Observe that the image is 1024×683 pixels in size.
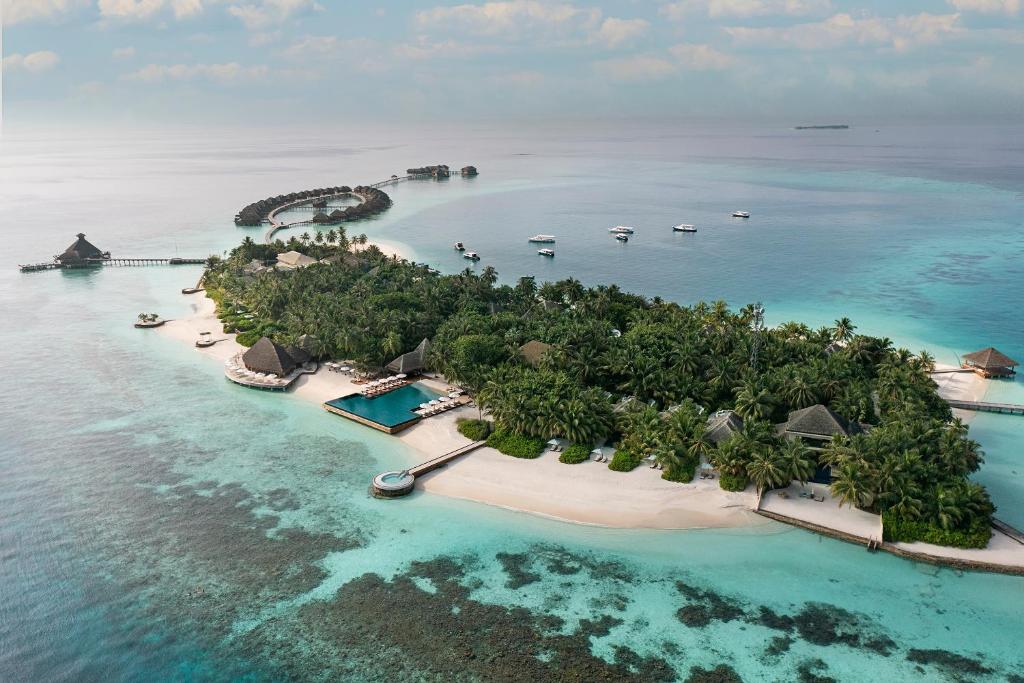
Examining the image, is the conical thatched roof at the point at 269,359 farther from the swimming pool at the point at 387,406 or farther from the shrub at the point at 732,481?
the shrub at the point at 732,481

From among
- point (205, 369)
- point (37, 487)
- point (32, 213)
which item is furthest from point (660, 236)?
point (32, 213)

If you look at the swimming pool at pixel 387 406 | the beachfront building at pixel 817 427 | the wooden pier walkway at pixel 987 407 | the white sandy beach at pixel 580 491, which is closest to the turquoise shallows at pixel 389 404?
the swimming pool at pixel 387 406

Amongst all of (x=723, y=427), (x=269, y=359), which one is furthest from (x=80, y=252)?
(x=723, y=427)

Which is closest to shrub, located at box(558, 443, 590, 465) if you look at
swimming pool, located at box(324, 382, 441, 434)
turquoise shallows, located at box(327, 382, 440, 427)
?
swimming pool, located at box(324, 382, 441, 434)

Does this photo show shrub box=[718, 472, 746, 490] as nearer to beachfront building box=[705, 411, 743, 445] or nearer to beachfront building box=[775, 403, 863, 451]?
beachfront building box=[705, 411, 743, 445]

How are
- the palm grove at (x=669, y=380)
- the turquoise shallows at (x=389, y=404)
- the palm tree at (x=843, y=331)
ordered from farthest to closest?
the palm tree at (x=843, y=331), the turquoise shallows at (x=389, y=404), the palm grove at (x=669, y=380)
